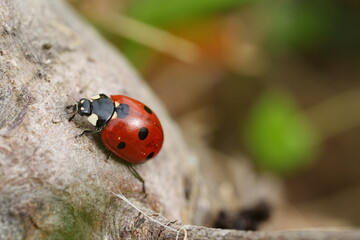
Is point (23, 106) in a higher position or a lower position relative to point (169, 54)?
lower

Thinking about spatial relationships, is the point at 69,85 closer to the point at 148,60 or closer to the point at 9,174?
the point at 9,174

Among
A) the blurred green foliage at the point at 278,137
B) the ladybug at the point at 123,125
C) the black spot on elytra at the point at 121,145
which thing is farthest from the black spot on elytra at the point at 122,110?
the blurred green foliage at the point at 278,137

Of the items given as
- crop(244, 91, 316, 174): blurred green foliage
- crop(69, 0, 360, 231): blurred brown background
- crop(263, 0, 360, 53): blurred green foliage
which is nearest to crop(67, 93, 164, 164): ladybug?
crop(69, 0, 360, 231): blurred brown background

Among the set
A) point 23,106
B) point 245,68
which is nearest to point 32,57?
point 23,106

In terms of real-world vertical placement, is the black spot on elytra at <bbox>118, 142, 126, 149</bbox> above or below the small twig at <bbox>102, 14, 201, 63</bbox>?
below

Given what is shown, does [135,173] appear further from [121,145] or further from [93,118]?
[93,118]

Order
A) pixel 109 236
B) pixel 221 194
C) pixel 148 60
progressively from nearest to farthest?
pixel 109 236 → pixel 221 194 → pixel 148 60

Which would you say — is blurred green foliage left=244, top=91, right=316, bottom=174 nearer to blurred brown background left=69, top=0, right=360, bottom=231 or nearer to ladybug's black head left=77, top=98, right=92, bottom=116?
blurred brown background left=69, top=0, right=360, bottom=231
